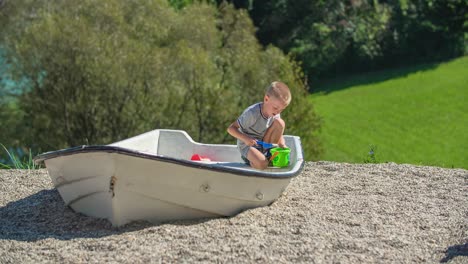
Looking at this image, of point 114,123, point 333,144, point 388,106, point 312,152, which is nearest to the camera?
point 114,123

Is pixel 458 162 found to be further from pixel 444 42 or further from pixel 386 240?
pixel 386 240

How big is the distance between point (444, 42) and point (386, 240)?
106ft

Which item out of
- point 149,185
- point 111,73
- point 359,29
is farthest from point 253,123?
point 359,29

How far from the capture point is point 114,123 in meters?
20.6

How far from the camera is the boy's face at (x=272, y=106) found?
267 inches

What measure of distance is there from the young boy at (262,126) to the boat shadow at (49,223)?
971 mm

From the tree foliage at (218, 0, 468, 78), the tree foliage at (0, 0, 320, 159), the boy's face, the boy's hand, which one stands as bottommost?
the tree foliage at (218, 0, 468, 78)

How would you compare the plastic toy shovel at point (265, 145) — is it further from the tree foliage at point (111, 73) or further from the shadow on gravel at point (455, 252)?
the tree foliage at point (111, 73)

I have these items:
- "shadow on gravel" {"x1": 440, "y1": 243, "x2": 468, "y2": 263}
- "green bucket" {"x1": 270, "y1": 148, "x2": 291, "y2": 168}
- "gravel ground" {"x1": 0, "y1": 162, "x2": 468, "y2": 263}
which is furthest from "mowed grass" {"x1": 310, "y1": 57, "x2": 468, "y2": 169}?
"shadow on gravel" {"x1": 440, "y1": 243, "x2": 468, "y2": 263}

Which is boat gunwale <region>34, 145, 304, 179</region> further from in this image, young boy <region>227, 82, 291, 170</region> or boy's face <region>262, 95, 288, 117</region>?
boy's face <region>262, 95, 288, 117</region>

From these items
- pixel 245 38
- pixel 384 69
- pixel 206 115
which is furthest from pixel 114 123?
pixel 384 69

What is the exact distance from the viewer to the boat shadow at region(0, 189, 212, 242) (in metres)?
5.95

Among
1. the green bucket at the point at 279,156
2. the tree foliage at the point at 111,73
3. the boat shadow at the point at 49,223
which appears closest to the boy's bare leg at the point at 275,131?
the green bucket at the point at 279,156

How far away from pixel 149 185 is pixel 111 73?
14205 mm
